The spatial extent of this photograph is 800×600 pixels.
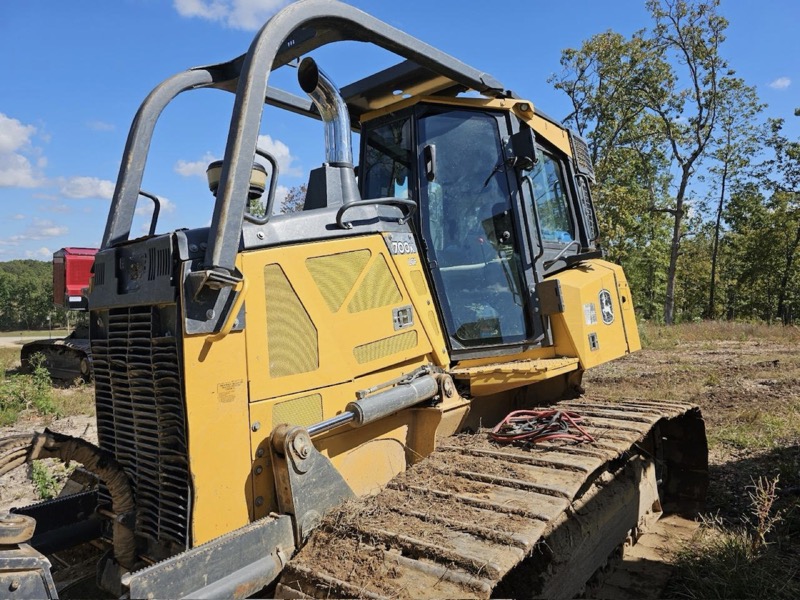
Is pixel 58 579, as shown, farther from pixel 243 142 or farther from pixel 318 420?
pixel 243 142

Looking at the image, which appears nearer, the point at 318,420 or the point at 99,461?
the point at 99,461

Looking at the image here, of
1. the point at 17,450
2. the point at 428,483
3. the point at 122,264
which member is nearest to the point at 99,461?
the point at 17,450

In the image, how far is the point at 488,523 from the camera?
2.54 metres

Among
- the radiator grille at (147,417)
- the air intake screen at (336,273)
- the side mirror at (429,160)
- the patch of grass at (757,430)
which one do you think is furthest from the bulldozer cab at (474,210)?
the patch of grass at (757,430)

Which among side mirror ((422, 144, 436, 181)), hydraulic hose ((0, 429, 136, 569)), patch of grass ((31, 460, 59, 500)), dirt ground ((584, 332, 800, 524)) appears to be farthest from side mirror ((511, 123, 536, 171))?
patch of grass ((31, 460, 59, 500))

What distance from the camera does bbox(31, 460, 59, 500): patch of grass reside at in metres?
5.30

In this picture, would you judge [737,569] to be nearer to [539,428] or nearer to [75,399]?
[539,428]

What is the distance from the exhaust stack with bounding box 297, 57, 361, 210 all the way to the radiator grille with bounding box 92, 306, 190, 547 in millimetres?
1154

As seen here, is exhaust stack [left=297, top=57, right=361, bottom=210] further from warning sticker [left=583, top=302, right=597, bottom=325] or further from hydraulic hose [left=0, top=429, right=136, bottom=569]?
warning sticker [left=583, top=302, right=597, bottom=325]

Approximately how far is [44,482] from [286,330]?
13.5 feet

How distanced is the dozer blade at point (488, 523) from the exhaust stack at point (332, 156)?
155 centimetres

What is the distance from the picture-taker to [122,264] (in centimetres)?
280

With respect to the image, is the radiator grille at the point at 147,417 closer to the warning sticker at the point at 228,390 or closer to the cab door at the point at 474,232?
the warning sticker at the point at 228,390

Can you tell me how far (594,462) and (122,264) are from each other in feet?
8.33
